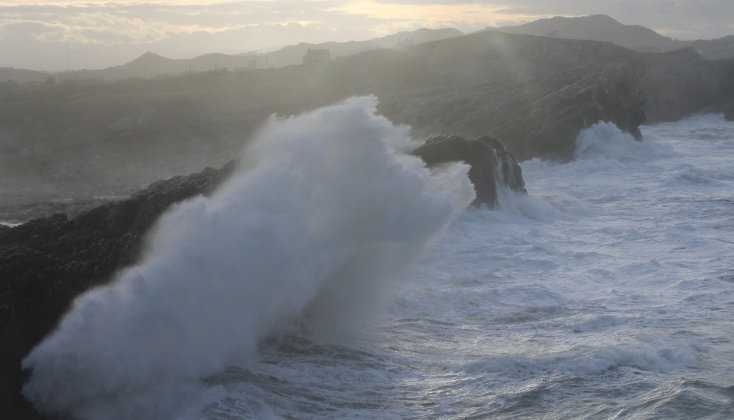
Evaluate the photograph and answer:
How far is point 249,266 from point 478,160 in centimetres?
1203

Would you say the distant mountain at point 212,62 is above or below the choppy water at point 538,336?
above

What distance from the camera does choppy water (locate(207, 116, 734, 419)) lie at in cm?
945

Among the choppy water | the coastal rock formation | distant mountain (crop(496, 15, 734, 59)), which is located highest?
distant mountain (crop(496, 15, 734, 59))

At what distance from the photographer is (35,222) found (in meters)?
13.0

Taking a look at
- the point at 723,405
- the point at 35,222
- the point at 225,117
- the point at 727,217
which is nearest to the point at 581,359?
the point at 723,405

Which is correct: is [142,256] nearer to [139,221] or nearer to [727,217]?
[139,221]

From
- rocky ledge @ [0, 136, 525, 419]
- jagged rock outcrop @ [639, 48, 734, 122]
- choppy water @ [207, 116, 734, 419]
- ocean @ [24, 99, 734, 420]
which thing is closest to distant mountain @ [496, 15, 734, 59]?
jagged rock outcrop @ [639, 48, 734, 122]

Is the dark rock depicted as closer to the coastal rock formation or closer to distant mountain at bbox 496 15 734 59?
the coastal rock formation

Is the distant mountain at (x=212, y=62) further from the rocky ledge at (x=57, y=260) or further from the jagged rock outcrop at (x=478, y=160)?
the rocky ledge at (x=57, y=260)

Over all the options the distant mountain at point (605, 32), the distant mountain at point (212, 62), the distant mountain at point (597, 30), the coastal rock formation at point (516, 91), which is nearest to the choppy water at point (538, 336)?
the coastal rock formation at point (516, 91)

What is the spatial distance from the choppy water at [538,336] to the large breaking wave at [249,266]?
2.03ft

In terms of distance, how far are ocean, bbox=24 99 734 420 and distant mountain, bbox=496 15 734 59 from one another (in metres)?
83.8

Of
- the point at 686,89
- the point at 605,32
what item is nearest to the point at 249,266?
the point at 686,89

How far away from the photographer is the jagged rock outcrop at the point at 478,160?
71.7ft
